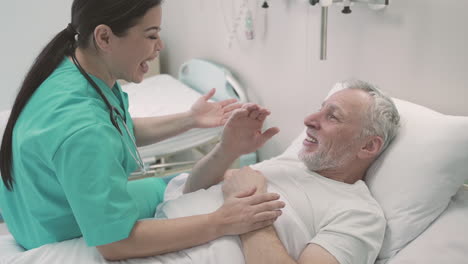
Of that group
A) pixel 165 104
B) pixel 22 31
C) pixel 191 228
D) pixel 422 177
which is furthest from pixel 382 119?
pixel 22 31

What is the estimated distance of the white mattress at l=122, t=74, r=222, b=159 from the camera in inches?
97.2

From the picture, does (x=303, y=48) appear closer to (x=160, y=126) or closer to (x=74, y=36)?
(x=160, y=126)

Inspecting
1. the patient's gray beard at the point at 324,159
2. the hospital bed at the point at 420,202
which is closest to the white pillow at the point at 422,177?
the hospital bed at the point at 420,202

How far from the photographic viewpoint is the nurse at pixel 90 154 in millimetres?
1224

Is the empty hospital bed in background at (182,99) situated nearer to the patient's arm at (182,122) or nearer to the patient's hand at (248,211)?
the patient's arm at (182,122)

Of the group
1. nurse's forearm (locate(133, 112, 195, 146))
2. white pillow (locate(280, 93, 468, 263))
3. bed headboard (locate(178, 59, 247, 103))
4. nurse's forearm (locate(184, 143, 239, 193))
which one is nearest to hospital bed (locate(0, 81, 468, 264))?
white pillow (locate(280, 93, 468, 263))

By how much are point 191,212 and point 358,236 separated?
0.51 metres

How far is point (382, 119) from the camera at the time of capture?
1.57 m

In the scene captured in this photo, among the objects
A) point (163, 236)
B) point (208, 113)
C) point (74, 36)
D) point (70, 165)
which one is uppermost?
point (74, 36)

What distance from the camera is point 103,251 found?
4.30 feet

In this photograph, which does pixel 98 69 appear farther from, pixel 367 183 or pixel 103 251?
pixel 367 183

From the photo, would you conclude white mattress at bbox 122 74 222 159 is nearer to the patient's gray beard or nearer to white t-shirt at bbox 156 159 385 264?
white t-shirt at bbox 156 159 385 264

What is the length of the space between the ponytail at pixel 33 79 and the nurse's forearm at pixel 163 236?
1.21ft

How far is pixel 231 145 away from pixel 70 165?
655mm
